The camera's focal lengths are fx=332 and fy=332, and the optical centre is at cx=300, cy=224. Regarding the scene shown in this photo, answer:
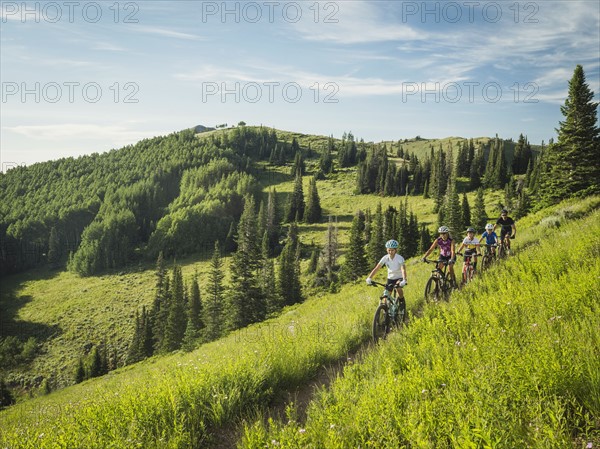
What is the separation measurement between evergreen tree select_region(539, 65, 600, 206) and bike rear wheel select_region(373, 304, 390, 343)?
33911mm

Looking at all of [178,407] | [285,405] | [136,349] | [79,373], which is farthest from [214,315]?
[178,407]

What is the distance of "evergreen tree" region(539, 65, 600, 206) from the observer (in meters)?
32.2

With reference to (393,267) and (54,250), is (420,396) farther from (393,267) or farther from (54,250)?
(54,250)

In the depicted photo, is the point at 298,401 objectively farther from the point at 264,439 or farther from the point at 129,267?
the point at 129,267

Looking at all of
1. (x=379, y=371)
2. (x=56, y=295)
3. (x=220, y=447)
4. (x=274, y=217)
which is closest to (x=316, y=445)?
(x=220, y=447)

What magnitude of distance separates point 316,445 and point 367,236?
91492mm

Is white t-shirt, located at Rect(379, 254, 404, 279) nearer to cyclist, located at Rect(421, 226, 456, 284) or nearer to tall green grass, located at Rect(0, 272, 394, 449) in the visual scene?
cyclist, located at Rect(421, 226, 456, 284)

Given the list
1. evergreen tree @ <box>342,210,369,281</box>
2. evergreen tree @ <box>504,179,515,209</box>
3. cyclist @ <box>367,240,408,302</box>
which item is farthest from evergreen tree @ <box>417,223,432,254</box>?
cyclist @ <box>367,240,408,302</box>

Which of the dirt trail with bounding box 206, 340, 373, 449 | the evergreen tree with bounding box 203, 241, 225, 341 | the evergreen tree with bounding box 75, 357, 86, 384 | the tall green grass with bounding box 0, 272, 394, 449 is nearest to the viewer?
the tall green grass with bounding box 0, 272, 394, 449

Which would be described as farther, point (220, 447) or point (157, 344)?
point (157, 344)

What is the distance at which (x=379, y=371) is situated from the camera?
552 cm

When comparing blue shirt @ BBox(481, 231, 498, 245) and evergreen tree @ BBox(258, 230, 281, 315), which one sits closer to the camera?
blue shirt @ BBox(481, 231, 498, 245)

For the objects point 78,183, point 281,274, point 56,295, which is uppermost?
point 78,183

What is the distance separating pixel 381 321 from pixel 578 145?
36199mm
